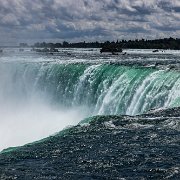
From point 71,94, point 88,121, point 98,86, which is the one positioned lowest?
point 71,94

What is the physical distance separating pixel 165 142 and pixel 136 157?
191 centimetres

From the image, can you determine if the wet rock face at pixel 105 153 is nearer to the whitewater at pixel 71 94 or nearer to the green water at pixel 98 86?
the whitewater at pixel 71 94

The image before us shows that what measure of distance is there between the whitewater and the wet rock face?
608 cm

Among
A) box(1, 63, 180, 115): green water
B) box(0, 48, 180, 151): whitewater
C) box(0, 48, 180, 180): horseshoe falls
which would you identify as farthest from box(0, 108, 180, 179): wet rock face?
box(1, 63, 180, 115): green water

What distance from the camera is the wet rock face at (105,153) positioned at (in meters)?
12.4

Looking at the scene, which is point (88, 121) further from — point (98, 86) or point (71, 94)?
point (71, 94)

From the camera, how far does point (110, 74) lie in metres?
33.2

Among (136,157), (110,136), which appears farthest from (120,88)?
(136,157)

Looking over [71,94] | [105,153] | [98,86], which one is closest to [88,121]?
[105,153]

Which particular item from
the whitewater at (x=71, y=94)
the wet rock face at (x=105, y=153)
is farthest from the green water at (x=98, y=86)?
the wet rock face at (x=105, y=153)

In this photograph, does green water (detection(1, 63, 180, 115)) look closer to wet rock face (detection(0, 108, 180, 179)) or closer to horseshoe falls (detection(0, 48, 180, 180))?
horseshoe falls (detection(0, 48, 180, 180))

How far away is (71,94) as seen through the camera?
35.8 metres

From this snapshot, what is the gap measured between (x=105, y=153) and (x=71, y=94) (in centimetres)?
2166

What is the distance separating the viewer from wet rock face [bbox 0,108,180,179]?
1236cm
